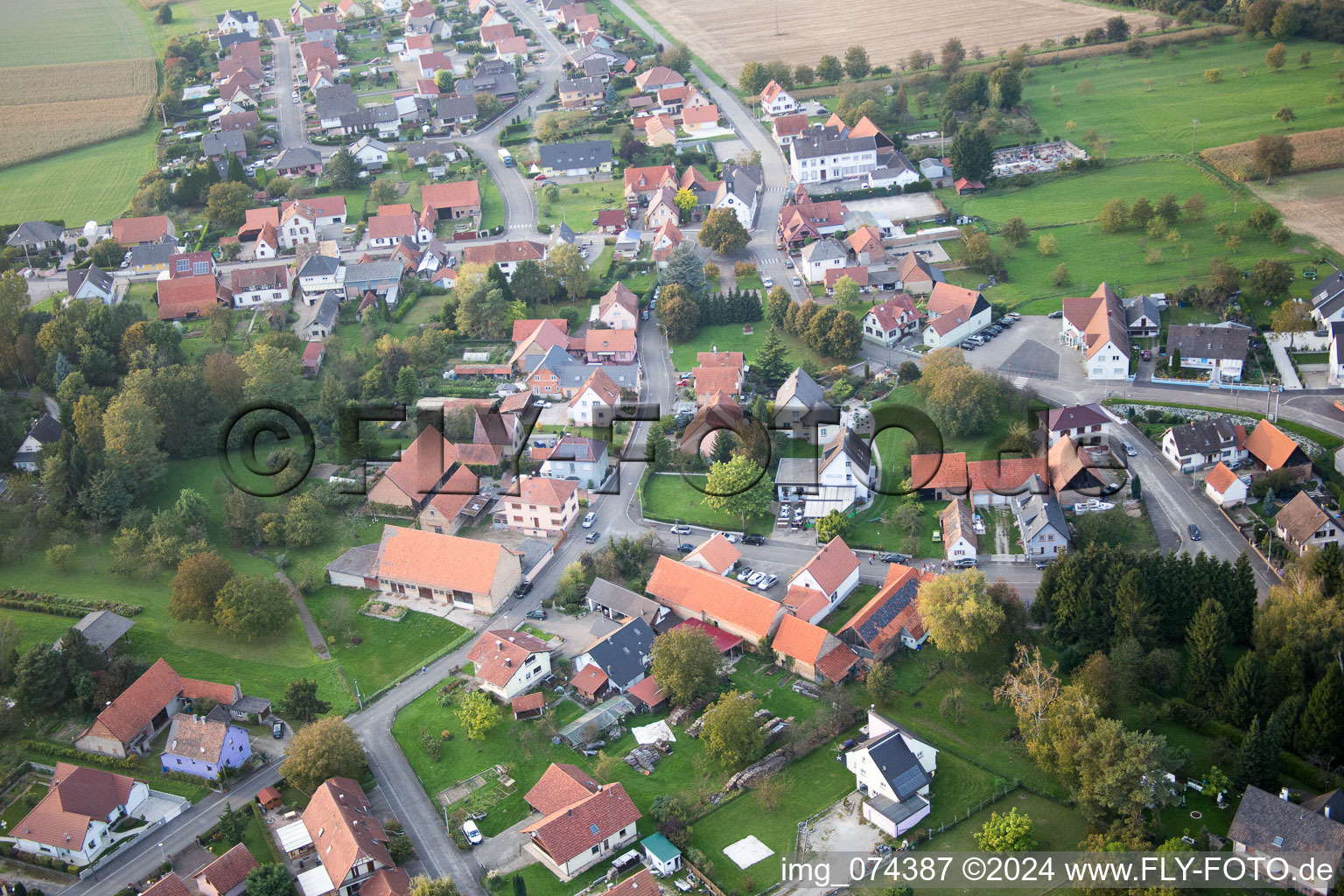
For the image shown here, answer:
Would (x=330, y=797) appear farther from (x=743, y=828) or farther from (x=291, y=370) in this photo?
(x=291, y=370)

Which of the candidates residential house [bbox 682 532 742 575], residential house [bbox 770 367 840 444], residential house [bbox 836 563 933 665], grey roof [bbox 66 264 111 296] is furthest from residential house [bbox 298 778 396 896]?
grey roof [bbox 66 264 111 296]

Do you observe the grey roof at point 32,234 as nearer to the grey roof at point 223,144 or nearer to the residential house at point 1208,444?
the grey roof at point 223,144

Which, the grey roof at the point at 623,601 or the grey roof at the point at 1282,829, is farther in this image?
the grey roof at the point at 623,601

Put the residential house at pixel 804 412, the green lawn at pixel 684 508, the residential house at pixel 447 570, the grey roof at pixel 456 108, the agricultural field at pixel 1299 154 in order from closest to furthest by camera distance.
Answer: the residential house at pixel 447 570 < the green lawn at pixel 684 508 < the residential house at pixel 804 412 < the agricultural field at pixel 1299 154 < the grey roof at pixel 456 108

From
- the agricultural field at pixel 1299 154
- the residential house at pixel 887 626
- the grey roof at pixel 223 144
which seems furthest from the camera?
the grey roof at pixel 223 144

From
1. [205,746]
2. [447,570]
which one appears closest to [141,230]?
[447,570]

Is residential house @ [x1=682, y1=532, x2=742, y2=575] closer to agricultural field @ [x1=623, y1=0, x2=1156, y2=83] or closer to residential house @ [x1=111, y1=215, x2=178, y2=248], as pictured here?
residential house @ [x1=111, y1=215, x2=178, y2=248]

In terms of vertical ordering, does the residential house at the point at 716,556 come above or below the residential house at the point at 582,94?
below

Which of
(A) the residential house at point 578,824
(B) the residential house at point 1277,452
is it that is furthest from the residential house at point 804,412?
(A) the residential house at point 578,824
